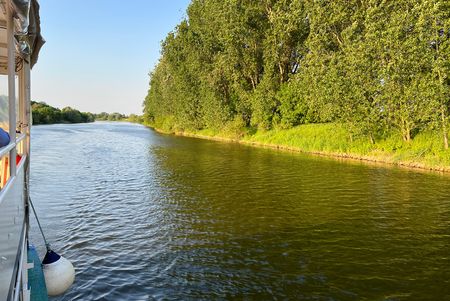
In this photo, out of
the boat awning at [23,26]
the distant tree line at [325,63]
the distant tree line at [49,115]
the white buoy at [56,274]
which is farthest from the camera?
the distant tree line at [49,115]

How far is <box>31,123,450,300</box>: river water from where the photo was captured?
9094 millimetres

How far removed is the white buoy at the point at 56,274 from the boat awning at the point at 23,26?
4.41 metres

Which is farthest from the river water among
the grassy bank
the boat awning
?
the boat awning

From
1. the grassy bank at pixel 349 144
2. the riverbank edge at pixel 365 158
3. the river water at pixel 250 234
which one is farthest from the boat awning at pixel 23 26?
the grassy bank at pixel 349 144

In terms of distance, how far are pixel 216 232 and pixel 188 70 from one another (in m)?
62.7

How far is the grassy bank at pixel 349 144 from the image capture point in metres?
28.4

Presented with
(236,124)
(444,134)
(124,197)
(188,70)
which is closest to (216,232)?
(124,197)

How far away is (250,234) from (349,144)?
27042 millimetres

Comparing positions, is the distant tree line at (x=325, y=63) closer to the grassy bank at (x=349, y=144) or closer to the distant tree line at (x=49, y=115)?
the grassy bank at (x=349, y=144)

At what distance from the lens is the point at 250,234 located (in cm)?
1293

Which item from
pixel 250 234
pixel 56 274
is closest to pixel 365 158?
pixel 250 234

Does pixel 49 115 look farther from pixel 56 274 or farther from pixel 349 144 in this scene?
pixel 56 274

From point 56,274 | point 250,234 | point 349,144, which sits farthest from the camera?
point 349,144

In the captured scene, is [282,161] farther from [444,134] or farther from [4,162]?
[4,162]
